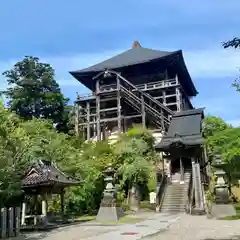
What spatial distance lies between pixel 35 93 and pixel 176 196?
1007 inches

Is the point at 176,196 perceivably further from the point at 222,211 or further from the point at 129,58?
the point at 129,58

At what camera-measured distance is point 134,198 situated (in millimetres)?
27938

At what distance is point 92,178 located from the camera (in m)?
28.3

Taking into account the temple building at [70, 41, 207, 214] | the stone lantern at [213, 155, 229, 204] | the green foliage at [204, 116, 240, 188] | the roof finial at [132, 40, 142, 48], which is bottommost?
the stone lantern at [213, 155, 229, 204]

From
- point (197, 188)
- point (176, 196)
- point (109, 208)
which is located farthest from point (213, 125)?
point (109, 208)

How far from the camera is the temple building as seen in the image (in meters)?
41.1

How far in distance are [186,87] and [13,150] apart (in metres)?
38.9

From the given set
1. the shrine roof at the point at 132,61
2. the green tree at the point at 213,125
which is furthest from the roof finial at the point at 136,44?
the green tree at the point at 213,125

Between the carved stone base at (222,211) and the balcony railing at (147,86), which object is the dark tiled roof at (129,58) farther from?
the carved stone base at (222,211)

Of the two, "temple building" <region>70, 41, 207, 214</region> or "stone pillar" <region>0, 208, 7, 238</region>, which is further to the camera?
"temple building" <region>70, 41, 207, 214</region>

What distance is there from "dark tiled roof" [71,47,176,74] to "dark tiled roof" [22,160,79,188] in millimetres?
25779

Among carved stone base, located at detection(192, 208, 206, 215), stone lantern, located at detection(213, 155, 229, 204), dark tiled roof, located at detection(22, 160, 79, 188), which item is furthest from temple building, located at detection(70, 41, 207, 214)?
dark tiled roof, located at detection(22, 160, 79, 188)

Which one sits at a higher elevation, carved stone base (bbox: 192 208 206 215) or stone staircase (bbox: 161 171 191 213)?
stone staircase (bbox: 161 171 191 213)

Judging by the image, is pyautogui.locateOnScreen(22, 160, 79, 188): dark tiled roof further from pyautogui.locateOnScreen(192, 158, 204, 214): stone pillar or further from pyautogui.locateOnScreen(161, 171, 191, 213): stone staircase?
pyautogui.locateOnScreen(192, 158, 204, 214): stone pillar
